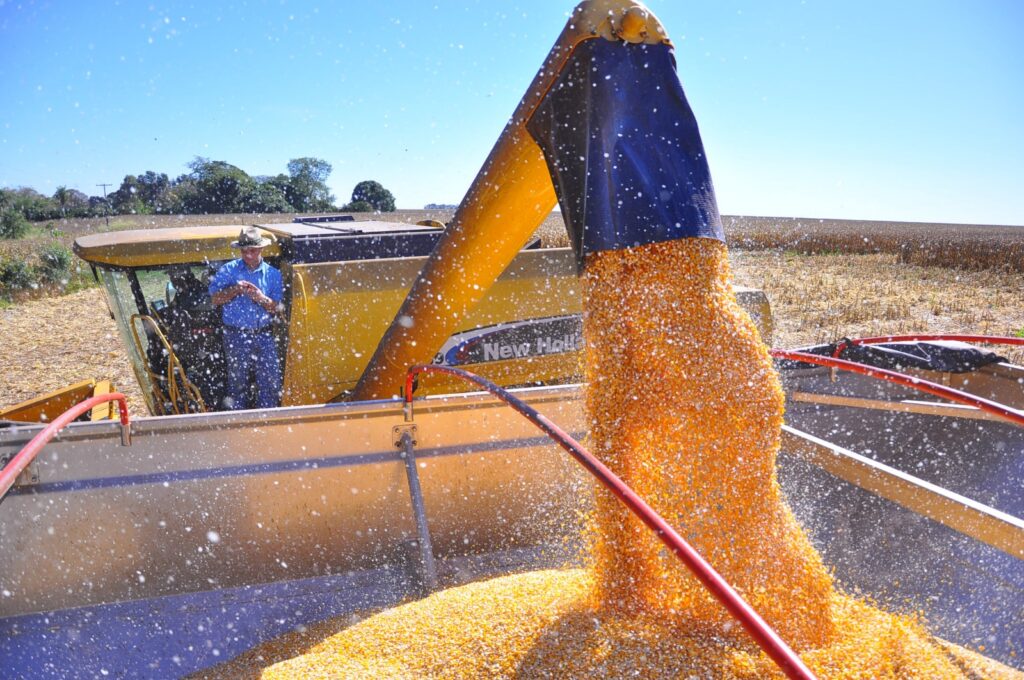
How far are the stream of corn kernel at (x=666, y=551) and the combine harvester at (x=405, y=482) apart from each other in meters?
0.15

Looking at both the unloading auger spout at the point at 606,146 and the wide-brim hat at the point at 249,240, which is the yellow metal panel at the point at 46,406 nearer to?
the wide-brim hat at the point at 249,240

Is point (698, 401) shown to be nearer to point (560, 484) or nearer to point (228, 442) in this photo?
point (560, 484)

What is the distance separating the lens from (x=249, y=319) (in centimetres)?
416

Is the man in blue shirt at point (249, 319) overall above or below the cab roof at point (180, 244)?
below

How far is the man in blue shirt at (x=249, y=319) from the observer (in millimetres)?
4117

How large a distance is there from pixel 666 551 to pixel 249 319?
289cm

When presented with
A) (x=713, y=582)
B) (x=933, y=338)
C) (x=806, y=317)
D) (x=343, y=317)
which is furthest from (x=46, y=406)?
(x=806, y=317)

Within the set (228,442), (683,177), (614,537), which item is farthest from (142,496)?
(683,177)

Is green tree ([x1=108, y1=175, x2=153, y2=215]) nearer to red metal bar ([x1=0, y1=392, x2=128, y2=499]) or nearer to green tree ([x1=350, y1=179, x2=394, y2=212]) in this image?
green tree ([x1=350, y1=179, x2=394, y2=212])

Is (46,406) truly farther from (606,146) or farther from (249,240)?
(606,146)

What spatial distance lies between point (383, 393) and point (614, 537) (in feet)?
5.11

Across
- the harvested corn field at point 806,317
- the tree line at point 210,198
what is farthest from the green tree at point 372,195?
the harvested corn field at point 806,317

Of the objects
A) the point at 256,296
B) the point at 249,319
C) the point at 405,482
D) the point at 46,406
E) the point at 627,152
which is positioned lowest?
the point at 405,482

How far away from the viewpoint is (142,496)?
288 cm
